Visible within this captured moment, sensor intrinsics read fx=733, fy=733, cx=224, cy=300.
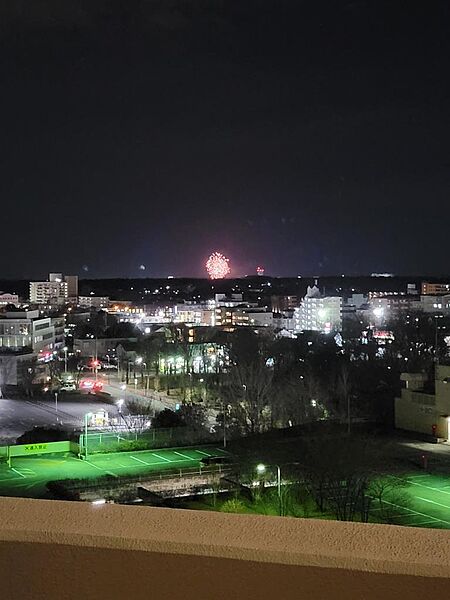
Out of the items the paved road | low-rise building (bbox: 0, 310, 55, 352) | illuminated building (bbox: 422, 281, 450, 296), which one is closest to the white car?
the paved road

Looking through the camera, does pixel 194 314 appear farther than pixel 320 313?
Yes

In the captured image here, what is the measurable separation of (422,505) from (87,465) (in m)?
4.08

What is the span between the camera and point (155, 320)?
33.9 m

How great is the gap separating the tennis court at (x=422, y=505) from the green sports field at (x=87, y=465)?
8.45ft

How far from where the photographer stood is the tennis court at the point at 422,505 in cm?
572

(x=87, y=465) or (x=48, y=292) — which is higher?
(x=48, y=292)

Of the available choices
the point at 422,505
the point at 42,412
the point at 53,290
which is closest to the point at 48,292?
the point at 53,290

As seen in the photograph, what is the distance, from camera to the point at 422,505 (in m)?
6.18

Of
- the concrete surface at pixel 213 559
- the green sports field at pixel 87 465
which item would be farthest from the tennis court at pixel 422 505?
the concrete surface at pixel 213 559

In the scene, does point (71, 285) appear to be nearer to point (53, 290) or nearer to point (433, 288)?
point (53, 290)

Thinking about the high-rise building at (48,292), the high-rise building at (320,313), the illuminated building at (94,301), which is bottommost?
the high-rise building at (320,313)

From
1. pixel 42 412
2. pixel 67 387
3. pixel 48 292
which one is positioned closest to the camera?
pixel 42 412

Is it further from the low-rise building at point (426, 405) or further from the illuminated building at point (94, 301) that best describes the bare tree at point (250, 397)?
the illuminated building at point (94, 301)

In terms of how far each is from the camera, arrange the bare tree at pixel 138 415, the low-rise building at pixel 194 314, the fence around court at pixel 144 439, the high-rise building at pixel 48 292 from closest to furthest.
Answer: the fence around court at pixel 144 439 → the bare tree at pixel 138 415 → the low-rise building at pixel 194 314 → the high-rise building at pixel 48 292
